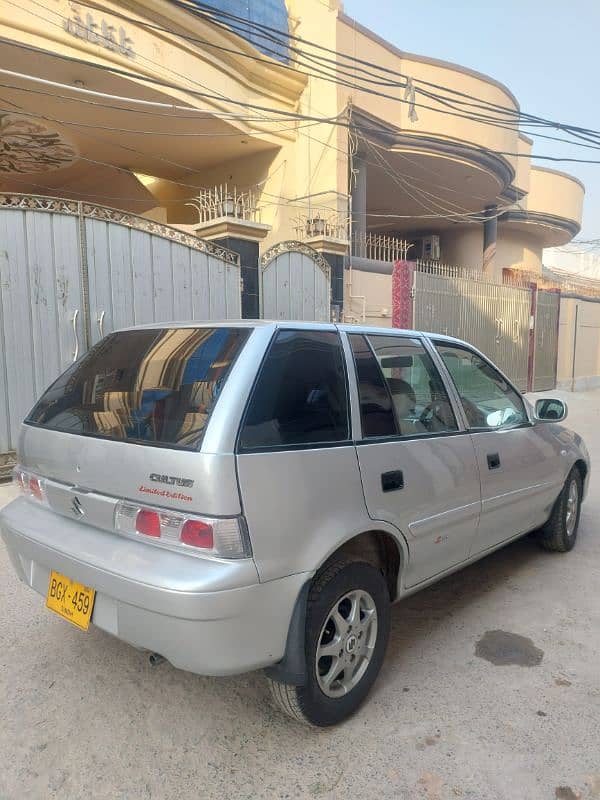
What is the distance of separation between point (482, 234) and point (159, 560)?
21514 millimetres

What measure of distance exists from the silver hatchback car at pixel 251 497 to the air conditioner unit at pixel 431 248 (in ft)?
60.7

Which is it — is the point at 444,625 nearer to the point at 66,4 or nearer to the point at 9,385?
the point at 9,385

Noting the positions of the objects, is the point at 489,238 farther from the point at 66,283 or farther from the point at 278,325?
the point at 278,325

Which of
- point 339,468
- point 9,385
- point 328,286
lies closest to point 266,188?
point 328,286

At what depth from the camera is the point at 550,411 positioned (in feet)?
12.8

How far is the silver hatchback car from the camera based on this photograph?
1.97m

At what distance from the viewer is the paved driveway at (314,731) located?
6.75ft

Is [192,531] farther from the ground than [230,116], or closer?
closer

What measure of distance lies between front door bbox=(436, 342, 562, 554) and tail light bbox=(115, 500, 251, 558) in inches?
65.0

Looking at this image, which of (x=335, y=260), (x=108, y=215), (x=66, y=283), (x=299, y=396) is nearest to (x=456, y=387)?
(x=299, y=396)

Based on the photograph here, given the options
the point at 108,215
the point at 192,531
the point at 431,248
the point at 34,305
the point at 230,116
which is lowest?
the point at 192,531

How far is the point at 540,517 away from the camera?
152 inches

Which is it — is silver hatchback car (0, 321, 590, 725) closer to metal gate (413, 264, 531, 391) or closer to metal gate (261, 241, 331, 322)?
metal gate (261, 241, 331, 322)

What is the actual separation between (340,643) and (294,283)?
275 inches
